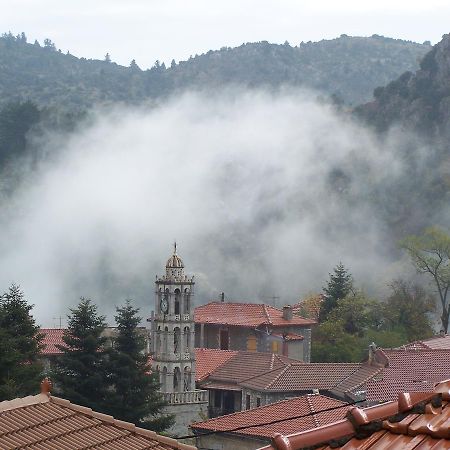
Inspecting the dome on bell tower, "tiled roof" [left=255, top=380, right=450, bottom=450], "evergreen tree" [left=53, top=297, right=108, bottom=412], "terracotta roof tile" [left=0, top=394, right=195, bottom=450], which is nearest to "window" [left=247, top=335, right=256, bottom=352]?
the dome on bell tower

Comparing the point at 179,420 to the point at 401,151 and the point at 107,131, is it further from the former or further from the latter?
the point at 107,131

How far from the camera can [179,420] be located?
1977 inches

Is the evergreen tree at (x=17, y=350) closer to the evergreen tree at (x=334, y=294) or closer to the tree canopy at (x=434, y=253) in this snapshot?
the evergreen tree at (x=334, y=294)

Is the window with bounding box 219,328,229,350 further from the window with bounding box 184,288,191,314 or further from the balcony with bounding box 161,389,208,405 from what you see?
the balcony with bounding box 161,389,208,405

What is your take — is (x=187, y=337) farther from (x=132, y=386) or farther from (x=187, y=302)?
(x=132, y=386)

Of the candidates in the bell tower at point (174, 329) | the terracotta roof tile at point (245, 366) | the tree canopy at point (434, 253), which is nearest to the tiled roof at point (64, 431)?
the terracotta roof tile at point (245, 366)

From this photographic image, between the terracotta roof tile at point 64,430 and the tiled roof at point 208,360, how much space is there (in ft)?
133

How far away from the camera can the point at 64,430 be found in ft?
46.1

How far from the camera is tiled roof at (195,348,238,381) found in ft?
184

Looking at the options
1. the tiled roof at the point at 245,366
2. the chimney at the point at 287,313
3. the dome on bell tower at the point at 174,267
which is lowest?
the tiled roof at the point at 245,366

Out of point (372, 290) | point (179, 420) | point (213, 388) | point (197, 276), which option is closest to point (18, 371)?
point (179, 420)

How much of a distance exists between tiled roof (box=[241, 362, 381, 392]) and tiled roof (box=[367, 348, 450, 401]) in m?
0.80

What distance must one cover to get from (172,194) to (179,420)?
262 feet

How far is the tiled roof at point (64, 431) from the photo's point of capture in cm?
1362
